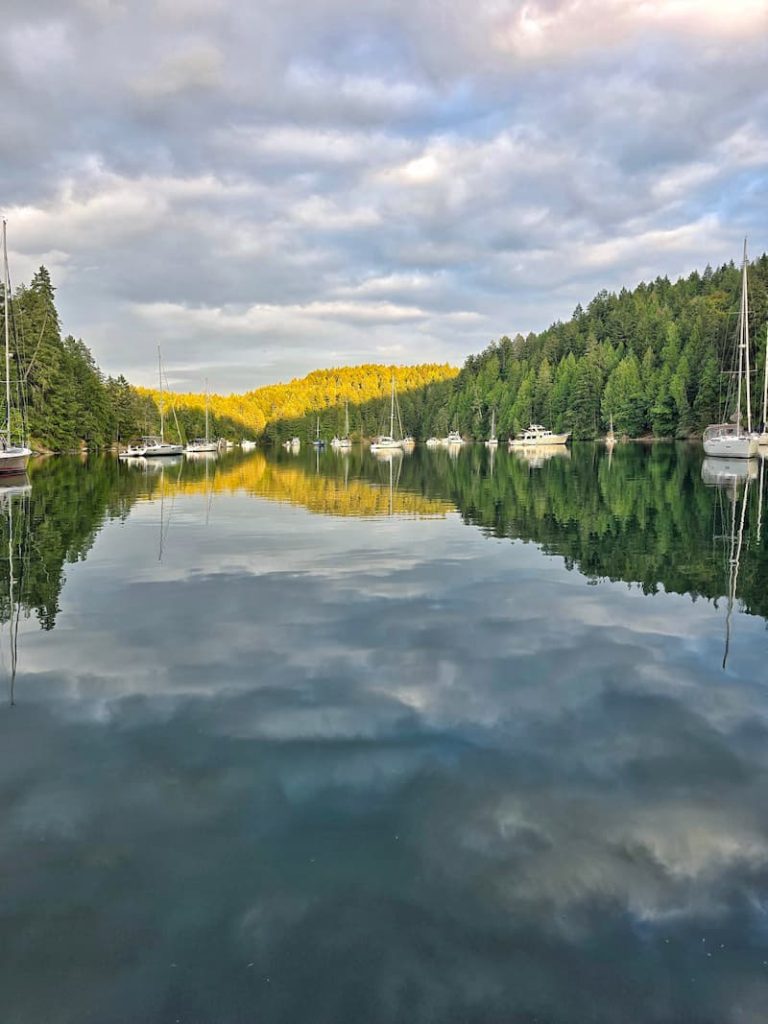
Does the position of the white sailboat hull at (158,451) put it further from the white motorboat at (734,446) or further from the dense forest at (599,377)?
the white motorboat at (734,446)

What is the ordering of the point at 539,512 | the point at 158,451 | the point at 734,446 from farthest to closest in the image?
the point at 158,451 → the point at 734,446 → the point at 539,512

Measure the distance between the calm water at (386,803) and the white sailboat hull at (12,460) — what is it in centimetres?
3985

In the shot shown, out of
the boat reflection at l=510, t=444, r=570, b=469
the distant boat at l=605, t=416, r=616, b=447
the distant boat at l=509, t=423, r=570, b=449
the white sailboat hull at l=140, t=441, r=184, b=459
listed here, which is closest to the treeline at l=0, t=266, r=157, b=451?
the white sailboat hull at l=140, t=441, r=184, b=459

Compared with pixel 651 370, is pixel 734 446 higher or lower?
lower

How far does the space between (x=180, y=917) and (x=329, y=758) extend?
288 centimetres

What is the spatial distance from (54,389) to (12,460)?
61639 millimetres

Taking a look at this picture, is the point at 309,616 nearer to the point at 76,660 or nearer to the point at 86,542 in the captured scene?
the point at 76,660

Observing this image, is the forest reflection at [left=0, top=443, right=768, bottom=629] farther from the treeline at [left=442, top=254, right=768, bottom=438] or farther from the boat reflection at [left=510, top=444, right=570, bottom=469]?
the treeline at [left=442, top=254, right=768, bottom=438]

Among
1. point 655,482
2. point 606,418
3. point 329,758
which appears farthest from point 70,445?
point 329,758

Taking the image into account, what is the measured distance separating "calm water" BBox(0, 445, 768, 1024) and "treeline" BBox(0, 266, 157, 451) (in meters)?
72.7

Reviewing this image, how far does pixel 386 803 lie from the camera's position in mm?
7445

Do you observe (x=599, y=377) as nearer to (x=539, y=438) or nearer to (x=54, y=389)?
(x=539, y=438)

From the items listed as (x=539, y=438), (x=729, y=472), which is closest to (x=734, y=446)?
(x=729, y=472)

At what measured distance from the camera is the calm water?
5180 mm
